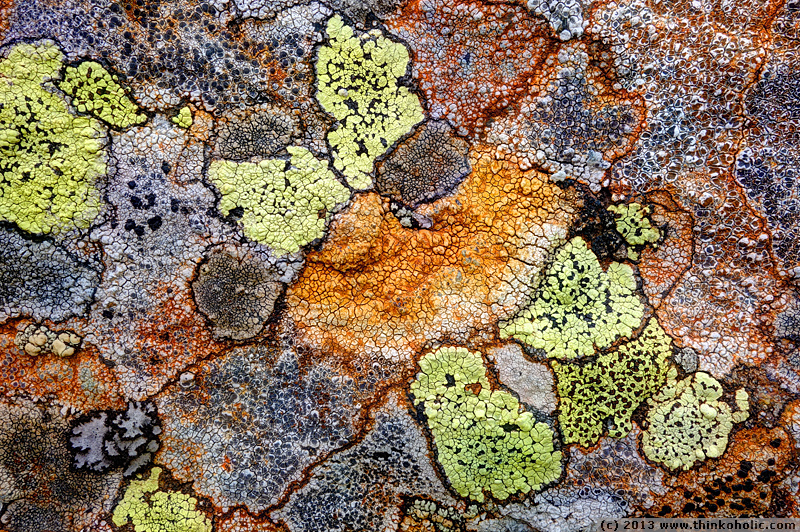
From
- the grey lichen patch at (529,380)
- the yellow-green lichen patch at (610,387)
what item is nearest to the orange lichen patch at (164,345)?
the grey lichen patch at (529,380)

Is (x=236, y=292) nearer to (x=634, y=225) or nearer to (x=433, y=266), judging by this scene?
(x=433, y=266)

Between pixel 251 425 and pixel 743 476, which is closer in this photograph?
pixel 743 476

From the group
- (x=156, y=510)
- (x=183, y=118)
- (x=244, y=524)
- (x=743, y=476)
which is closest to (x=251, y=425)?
(x=244, y=524)

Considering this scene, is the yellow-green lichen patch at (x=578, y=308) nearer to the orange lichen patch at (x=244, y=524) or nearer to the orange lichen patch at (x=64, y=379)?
the orange lichen patch at (x=244, y=524)

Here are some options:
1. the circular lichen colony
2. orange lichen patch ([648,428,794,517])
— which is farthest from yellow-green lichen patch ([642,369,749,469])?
the circular lichen colony

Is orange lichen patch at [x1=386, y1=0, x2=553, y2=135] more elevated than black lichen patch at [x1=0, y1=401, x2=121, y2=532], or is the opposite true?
orange lichen patch at [x1=386, y1=0, x2=553, y2=135]

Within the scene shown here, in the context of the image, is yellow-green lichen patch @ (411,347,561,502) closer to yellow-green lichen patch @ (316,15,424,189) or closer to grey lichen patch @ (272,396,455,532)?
grey lichen patch @ (272,396,455,532)

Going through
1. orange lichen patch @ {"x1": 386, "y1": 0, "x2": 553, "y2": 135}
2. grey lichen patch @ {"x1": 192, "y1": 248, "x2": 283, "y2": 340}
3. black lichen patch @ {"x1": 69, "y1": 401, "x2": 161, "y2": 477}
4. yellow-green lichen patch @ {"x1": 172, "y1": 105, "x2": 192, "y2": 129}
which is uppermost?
orange lichen patch @ {"x1": 386, "y1": 0, "x2": 553, "y2": 135}
